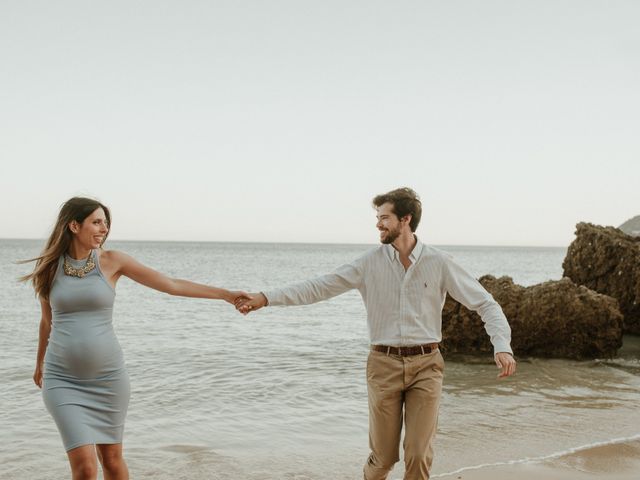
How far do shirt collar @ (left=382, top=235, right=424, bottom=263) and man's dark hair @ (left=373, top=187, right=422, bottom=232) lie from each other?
19cm

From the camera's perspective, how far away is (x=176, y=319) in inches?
874

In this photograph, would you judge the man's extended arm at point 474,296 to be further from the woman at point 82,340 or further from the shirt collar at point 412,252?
the woman at point 82,340

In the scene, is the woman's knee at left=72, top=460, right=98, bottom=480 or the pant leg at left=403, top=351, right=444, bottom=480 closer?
the woman's knee at left=72, top=460, right=98, bottom=480

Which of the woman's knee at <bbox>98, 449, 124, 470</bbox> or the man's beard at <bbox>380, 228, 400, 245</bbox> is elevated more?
the man's beard at <bbox>380, 228, 400, 245</bbox>

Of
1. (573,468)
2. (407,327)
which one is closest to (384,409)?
(407,327)

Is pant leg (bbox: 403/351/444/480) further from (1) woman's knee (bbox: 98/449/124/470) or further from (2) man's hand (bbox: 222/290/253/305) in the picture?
(1) woman's knee (bbox: 98/449/124/470)

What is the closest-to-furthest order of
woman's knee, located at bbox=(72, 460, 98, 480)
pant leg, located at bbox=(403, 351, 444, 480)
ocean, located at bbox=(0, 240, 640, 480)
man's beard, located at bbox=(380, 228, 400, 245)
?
woman's knee, located at bbox=(72, 460, 98, 480) → pant leg, located at bbox=(403, 351, 444, 480) → man's beard, located at bbox=(380, 228, 400, 245) → ocean, located at bbox=(0, 240, 640, 480)

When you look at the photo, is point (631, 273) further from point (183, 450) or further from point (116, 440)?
point (116, 440)

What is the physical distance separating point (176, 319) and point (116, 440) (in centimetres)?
1809

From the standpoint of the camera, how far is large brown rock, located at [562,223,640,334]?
1644 centimetres

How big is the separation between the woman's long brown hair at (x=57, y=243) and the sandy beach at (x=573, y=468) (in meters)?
4.01

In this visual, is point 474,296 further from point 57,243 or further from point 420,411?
point 57,243

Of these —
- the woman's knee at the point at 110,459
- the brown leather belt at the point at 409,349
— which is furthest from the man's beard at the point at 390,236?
the woman's knee at the point at 110,459

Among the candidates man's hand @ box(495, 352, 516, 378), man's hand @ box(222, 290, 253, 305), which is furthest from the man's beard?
man's hand @ box(222, 290, 253, 305)
